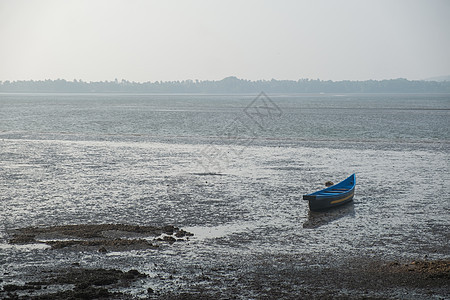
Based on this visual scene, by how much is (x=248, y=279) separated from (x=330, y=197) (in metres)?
8.67

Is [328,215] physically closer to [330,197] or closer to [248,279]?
[330,197]

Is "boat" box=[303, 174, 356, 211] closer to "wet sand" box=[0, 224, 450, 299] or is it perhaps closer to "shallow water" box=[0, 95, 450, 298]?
"shallow water" box=[0, 95, 450, 298]

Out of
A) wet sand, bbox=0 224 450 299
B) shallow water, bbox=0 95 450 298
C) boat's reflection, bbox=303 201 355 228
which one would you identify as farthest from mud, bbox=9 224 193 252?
boat's reflection, bbox=303 201 355 228

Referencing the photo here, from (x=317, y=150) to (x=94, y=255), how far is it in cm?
2942

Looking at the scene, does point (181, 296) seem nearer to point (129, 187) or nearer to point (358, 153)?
point (129, 187)

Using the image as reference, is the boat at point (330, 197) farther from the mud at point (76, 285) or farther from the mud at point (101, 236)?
the mud at point (76, 285)

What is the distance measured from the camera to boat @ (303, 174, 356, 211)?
20.4 m

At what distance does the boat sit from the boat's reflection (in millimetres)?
181

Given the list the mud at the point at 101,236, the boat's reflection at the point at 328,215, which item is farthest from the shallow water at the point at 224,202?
the mud at the point at 101,236

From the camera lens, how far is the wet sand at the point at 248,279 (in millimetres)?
11891

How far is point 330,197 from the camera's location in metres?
20.9

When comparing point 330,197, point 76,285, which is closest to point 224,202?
point 330,197

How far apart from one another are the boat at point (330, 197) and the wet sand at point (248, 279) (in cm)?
557

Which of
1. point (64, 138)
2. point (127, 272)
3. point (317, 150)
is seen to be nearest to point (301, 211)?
point (127, 272)
